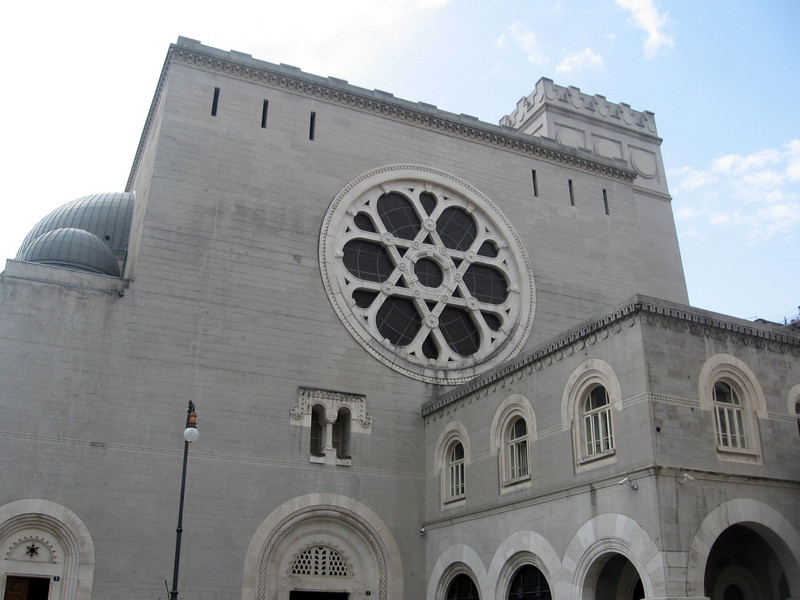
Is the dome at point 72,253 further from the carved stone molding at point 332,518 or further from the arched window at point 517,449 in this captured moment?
the arched window at point 517,449

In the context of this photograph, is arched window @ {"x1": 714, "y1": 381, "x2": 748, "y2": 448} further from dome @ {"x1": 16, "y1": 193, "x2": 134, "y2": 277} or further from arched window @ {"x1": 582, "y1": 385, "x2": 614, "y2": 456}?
dome @ {"x1": 16, "y1": 193, "x2": 134, "y2": 277}

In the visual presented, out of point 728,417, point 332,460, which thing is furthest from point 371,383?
point 728,417

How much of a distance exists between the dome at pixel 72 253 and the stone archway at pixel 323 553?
10.1 metres

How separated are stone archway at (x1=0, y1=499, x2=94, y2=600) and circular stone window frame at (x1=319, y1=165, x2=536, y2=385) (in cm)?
949

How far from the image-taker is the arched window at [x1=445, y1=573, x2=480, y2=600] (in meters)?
21.4

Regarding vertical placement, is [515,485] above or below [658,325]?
below

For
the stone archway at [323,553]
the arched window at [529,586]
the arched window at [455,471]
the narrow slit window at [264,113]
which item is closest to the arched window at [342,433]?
the stone archway at [323,553]

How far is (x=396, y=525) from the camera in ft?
77.3

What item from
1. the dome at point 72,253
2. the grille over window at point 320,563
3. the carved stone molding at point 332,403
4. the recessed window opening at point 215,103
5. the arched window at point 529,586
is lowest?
the arched window at point 529,586

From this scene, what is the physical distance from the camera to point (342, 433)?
79.5 feet

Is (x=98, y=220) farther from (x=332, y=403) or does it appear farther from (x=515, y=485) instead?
(x=515, y=485)

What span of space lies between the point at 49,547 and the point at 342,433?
835cm

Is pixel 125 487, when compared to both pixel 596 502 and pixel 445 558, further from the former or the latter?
pixel 596 502

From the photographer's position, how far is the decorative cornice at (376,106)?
26453mm
